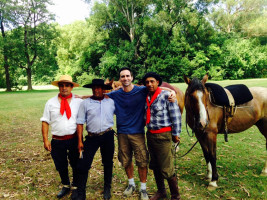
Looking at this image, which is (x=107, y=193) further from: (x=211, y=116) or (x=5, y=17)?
(x=5, y=17)

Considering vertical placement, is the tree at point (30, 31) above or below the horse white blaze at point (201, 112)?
above

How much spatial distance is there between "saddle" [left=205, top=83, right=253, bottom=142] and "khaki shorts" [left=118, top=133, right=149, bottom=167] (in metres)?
1.89

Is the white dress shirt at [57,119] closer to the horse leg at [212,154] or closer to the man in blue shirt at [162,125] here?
the man in blue shirt at [162,125]

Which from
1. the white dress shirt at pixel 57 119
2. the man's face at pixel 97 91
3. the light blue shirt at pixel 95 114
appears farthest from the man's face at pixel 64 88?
the man's face at pixel 97 91

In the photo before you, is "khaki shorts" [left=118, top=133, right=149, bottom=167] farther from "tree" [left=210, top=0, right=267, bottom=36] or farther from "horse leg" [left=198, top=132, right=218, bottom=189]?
"tree" [left=210, top=0, right=267, bottom=36]

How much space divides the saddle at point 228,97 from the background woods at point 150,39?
98.3 feet

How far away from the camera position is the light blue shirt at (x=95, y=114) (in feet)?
11.0

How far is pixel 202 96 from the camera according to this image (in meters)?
3.56

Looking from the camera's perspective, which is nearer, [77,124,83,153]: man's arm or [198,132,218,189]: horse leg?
[77,124,83,153]: man's arm

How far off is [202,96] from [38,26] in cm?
3901

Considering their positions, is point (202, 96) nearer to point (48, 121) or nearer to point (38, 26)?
point (48, 121)

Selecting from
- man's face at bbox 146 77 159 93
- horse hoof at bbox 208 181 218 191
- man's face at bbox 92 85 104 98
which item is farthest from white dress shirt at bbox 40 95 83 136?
horse hoof at bbox 208 181 218 191

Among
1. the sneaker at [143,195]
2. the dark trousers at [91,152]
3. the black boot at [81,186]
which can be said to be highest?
the dark trousers at [91,152]

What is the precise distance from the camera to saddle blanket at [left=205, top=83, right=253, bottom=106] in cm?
396
